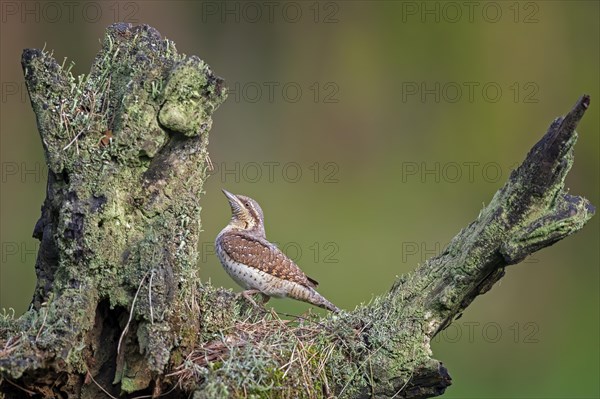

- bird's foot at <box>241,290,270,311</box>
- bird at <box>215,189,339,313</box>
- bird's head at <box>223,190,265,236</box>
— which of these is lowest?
bird's foot at <box>241,290,270,311</box>

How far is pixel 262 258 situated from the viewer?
4.96m

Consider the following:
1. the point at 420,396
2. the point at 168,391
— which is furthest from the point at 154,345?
the point at 420,396

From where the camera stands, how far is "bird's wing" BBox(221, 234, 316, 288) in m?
4.95

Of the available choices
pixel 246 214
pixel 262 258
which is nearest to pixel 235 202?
pixel 246 214

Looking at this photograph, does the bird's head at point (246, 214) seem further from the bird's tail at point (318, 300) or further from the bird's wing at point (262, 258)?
the bird's tail at point (318, 300)

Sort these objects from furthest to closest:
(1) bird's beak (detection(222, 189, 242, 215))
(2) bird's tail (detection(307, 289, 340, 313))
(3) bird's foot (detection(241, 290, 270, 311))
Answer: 1. (1) bird's beak (detection(222, 189, 242, 215))
2. (2) bird's tail (detection(307, 289, 340, 313))
3. (3) bird's foot (detection(241, 290, 270, 311))

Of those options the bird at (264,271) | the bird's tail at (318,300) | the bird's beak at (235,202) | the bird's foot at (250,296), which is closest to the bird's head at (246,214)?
the bird's beak at (235,202)

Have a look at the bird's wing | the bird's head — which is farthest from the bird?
the bird's head

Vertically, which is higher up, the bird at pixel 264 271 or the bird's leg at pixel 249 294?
the bird at pixel 264 271

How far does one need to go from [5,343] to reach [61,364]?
0.29 meters

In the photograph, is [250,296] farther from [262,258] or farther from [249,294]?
[262,258]

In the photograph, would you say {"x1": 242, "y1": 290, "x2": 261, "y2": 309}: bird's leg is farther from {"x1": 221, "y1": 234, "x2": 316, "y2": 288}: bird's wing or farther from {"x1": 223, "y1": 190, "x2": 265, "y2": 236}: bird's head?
{"x1": 223, "y1": 190, "x2": 265, "y2": 236}: bird's head

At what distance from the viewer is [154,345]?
10.6ft

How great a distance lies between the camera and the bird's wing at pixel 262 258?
495cm
